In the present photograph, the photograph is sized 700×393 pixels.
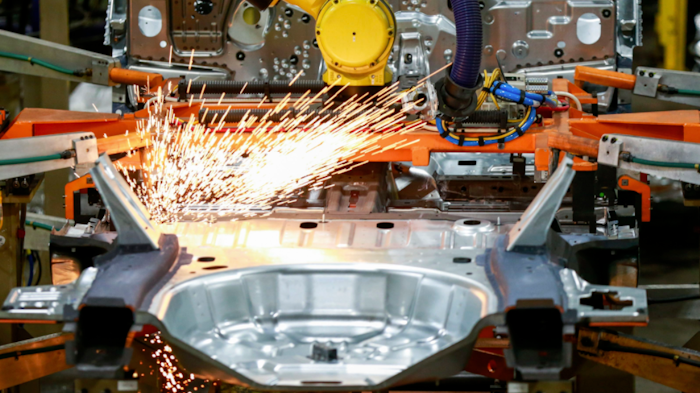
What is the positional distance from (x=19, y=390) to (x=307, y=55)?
2.56 m

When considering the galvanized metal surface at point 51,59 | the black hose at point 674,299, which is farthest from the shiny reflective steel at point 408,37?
the black hose at point 674,299

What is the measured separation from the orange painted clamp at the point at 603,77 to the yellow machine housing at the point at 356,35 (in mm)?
1092

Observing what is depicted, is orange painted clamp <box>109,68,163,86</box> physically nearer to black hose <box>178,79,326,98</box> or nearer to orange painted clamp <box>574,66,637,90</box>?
black hose <box>178,79,326,98</box>

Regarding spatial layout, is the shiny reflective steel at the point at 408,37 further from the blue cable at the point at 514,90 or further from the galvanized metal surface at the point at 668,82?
the blue cable at the point at 514,90

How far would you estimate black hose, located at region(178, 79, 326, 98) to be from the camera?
4.14 metres

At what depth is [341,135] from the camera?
12.7ft

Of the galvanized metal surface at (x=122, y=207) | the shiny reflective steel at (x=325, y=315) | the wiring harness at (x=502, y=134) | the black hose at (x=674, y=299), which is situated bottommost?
the black hose at (x=674, y=299)

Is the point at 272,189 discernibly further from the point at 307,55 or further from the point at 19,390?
the point at 19,390

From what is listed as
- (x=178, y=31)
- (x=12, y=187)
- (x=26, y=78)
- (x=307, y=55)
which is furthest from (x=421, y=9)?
(x=26, y=78)

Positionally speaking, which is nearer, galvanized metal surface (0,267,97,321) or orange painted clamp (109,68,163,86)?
galvanized metal surface (0,267,97,321)

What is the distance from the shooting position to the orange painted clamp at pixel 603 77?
423cm

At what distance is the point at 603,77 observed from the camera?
426cm

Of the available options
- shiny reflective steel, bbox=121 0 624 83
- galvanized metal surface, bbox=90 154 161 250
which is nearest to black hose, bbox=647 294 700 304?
shiny reflective steel, bbox=121 0 624 83

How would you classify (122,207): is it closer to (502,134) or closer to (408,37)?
(502,134)
